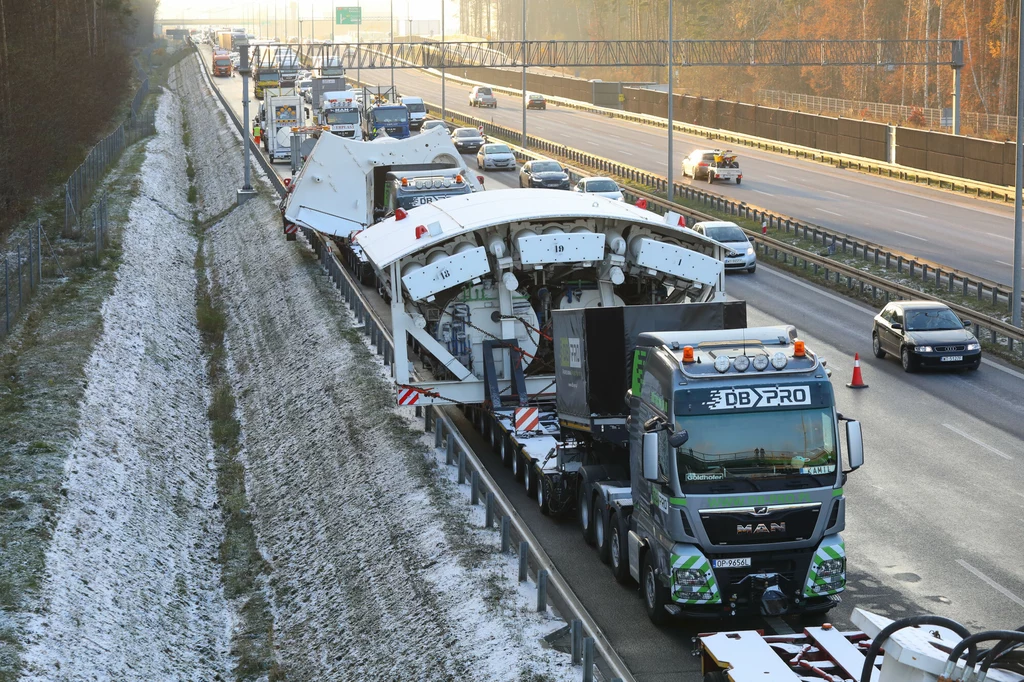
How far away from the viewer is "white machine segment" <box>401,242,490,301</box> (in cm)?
2019

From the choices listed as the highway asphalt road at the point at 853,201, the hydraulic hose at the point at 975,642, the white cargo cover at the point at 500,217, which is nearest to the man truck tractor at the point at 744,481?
the hydraulic hose at the point at 975,642

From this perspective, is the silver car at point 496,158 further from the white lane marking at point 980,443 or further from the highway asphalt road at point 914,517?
the white lane marking at point 980,443

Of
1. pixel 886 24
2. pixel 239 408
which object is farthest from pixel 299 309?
pixel 886 24

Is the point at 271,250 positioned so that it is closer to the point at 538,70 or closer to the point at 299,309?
the point at 299,309

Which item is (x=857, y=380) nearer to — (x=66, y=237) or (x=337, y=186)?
(x=337, y=186)

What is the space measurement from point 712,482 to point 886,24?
3938 inches

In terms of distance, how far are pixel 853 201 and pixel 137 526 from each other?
131ft

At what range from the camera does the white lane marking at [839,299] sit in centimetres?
2720

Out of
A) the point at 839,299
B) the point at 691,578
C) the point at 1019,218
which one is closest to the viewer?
the point at 691,578

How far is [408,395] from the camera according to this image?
21156 millimetres

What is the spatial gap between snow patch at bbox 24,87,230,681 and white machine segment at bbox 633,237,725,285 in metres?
8.19

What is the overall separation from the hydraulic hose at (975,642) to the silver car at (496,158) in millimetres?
59219

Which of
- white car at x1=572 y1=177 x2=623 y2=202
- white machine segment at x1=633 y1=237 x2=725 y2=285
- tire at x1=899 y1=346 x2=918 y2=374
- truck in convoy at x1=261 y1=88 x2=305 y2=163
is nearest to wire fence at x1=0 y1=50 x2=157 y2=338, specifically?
truck in convoy at x1=261 y1=88 x2=305 y2=163

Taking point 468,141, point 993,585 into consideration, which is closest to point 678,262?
point 993,585
